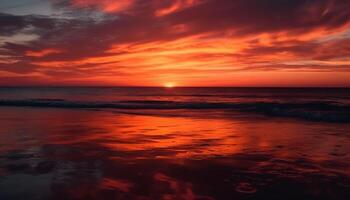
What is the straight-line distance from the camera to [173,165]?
8508 millimetres

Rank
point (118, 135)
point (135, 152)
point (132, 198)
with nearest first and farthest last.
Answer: point (132, 198) < point (135, 152) < point (118, 135)

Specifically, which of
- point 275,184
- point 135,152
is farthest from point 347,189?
point 135,152

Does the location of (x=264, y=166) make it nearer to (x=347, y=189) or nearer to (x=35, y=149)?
(x=347, y=189)

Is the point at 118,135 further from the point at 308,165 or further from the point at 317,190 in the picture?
the point at 317,190

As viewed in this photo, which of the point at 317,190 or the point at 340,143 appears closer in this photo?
the point at 317,190

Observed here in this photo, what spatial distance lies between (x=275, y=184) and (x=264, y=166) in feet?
5.04

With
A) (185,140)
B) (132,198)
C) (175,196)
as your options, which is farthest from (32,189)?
(185,140)

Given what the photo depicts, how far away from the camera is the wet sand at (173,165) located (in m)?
6.46

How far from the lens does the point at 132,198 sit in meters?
6.08

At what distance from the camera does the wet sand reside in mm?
6465

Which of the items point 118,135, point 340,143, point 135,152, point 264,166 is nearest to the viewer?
point 264,166

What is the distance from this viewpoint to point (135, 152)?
1014cm

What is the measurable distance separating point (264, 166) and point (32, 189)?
507cm

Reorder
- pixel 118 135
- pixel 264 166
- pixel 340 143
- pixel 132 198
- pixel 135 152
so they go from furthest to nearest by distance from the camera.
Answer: pixel 118 135 < pixel 340 143 < pixel 135 152 < pixel 264 166 < pixel 132 198
